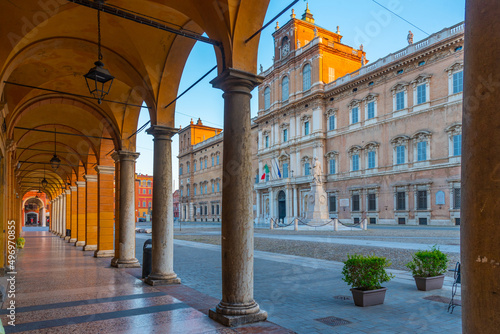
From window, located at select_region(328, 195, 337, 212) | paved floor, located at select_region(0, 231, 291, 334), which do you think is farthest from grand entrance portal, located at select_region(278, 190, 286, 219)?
paved floor, located at select_region(0, 231, 291, 334)

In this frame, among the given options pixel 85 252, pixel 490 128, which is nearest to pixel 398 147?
pixel 85 252

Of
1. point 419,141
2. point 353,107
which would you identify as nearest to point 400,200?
point 419,141

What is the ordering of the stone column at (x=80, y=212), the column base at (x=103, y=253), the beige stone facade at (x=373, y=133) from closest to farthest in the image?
1. the column base at (x=103, y=253)
2. the stone column at (x=80, y=212)
3. the beige stone facade at (x=373, y=133)

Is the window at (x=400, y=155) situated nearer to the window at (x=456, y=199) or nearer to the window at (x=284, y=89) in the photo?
the window at (x=456, y=199)

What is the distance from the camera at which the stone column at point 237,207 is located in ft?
15.3

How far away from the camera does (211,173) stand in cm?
6097

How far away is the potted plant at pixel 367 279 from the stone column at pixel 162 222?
11.3ft

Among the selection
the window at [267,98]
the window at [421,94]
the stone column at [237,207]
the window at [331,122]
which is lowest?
the stone column at [237,207]

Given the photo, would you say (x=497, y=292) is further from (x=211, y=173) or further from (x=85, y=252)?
(x=211, y=173)

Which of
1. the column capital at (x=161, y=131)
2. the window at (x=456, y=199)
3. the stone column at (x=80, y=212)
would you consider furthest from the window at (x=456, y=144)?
the column capital at (x=161, y=131)

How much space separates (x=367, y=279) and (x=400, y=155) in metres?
28.5

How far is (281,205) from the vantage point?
147ft

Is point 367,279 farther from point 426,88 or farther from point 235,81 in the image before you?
point 426,88

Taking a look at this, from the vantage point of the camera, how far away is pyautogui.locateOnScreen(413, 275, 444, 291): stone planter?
6250mm
